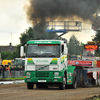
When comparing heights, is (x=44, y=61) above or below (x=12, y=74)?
above

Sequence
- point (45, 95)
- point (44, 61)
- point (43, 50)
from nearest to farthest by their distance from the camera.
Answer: point (45, 95)
point (44, 61)
point (43, 50)

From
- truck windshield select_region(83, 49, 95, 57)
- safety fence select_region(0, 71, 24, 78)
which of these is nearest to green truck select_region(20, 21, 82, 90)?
safety fence select_region(0, 71, 24, 78)

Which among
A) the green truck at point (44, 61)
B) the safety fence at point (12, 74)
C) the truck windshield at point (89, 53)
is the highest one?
the truck windshield at point (89, 53)

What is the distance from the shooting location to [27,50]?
1725 cm

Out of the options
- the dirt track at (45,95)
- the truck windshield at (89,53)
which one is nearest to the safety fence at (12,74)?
the dirt track at (45,95)

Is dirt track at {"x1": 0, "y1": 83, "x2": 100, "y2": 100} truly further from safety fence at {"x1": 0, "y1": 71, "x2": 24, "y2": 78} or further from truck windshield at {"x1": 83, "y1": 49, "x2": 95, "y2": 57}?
truck windshield at {"x1": 83, "y1": 49, "x2": 95, "y2": 57}

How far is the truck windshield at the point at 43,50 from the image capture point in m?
17.1

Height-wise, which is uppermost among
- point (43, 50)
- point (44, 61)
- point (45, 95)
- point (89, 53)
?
point (89, 53)

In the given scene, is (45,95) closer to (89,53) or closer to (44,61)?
(44,61)

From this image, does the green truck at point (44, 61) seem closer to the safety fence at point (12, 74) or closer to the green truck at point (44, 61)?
the green truck at point (44, 61)

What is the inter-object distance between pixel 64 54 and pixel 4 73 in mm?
14146

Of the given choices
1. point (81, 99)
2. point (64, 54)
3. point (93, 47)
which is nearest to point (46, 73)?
point (64, 54)

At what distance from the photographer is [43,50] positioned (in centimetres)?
1720

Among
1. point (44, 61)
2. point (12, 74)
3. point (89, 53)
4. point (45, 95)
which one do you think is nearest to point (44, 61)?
point (44, 61)
